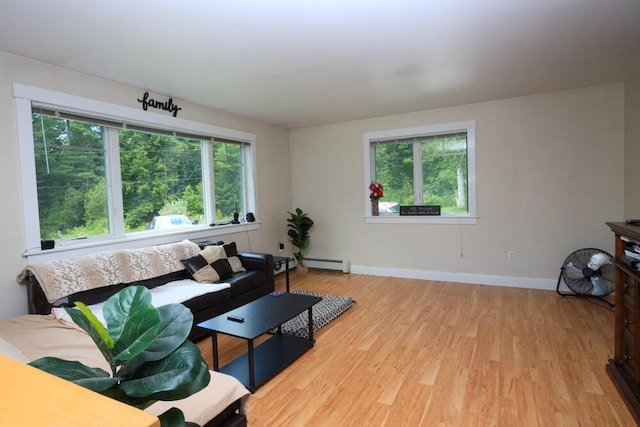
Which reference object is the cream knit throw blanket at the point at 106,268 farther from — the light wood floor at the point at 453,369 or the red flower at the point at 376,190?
the red flower at the point at 376,190

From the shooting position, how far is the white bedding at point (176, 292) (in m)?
2.61

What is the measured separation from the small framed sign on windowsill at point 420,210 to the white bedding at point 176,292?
2.79 m

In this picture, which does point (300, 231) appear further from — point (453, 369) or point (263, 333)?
point (453, 369)

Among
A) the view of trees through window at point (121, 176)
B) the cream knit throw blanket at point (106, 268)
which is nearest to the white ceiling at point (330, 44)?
the view of trees through window at point (121, 176)

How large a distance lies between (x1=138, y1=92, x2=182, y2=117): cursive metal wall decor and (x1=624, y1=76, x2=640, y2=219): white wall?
15.7ft

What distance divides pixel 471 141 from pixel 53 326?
467cm

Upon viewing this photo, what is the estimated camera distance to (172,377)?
594mm

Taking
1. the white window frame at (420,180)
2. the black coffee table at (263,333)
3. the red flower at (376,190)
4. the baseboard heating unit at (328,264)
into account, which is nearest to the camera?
the black coffee table at (263,333)

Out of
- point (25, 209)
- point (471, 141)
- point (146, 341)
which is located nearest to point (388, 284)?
point (471, 141)

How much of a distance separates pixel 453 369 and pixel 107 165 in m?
3.50

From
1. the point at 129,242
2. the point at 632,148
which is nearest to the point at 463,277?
the point at 632,148

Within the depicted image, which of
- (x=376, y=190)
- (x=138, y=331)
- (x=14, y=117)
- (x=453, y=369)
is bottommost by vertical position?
(x=453, y=369)

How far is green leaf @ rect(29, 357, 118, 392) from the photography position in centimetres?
57

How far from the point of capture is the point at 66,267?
104 inches
